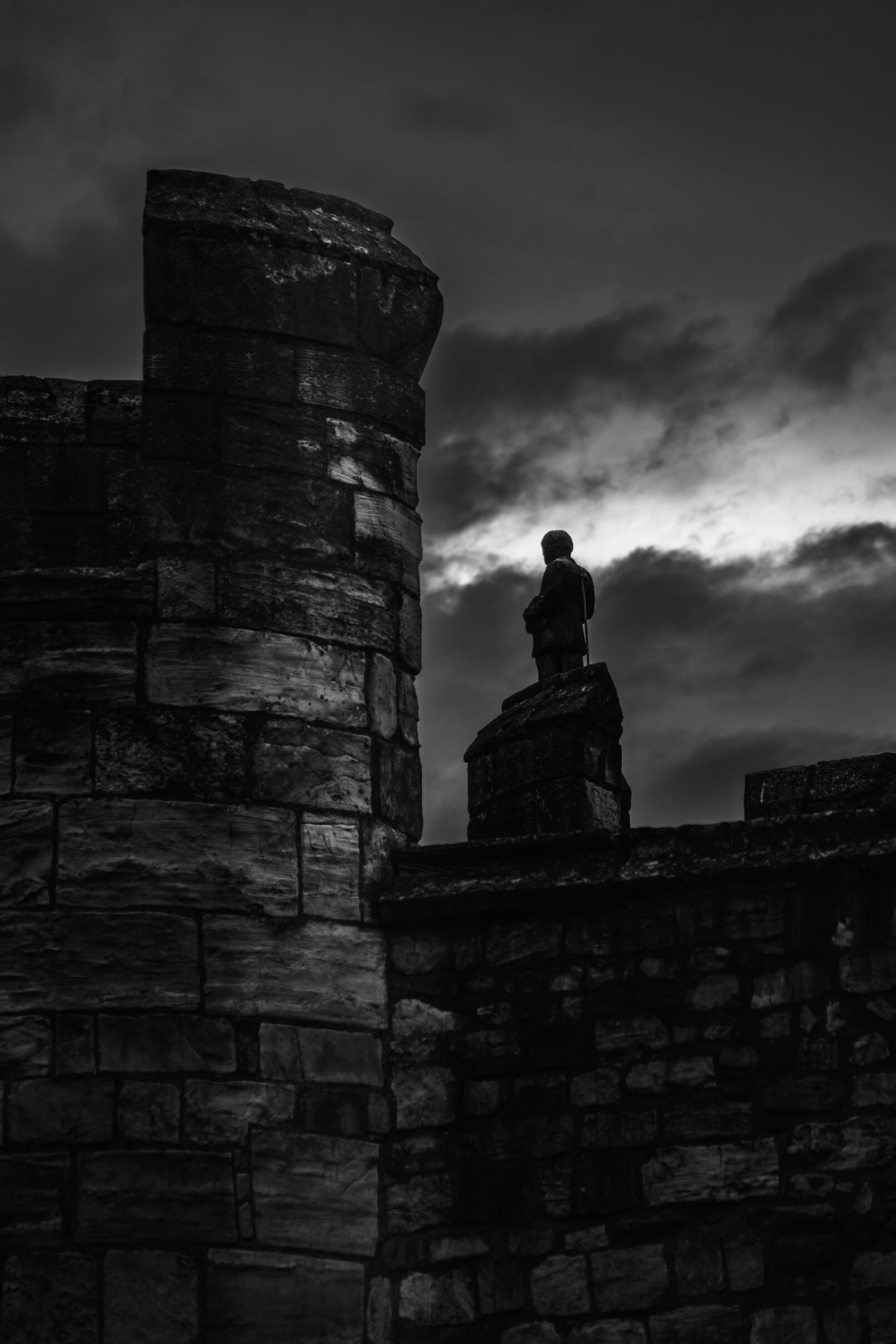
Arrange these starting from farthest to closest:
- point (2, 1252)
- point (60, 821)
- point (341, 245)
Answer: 1. point (341, 245)
2. point (60, 821)
3. point (2, 1252)

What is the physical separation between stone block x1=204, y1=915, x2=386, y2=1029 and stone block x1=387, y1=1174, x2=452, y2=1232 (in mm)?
490

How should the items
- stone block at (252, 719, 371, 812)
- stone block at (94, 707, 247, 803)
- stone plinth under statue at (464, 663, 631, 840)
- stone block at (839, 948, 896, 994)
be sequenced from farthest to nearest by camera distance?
stone plinth under statue at (464, 663, 631, 840)
stone block at (252, 719, 371, 812)
stone block at (94, 707, 247, 803)
stone block at (839, 948, 896, 994)

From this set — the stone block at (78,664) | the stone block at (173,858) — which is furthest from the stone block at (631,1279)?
the stone block at (78,664)

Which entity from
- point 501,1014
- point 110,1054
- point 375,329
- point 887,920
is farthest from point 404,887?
point 375,329

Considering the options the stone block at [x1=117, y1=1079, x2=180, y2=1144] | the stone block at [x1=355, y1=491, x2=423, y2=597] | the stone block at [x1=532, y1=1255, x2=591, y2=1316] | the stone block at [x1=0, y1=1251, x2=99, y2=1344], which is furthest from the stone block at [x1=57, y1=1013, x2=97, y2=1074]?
the stone block at [x1=355, y1=491, x2=423, y2=597]

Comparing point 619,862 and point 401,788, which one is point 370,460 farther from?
point 619,862

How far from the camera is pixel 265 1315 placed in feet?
18.2

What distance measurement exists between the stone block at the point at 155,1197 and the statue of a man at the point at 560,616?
368 centimetres

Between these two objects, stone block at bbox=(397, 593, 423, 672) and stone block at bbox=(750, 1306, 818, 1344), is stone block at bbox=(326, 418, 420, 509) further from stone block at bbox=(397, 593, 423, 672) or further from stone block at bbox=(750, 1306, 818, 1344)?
stone block at bbox=(750, 1306, 818, 1344)

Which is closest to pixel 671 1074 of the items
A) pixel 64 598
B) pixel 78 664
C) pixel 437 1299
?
pixel 437 1299

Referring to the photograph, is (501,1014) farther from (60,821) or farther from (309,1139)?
(60,821)

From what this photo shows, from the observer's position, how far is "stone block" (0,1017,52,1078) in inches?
223

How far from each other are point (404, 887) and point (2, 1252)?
1.62 m

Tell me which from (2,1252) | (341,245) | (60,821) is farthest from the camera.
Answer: (341,245)
